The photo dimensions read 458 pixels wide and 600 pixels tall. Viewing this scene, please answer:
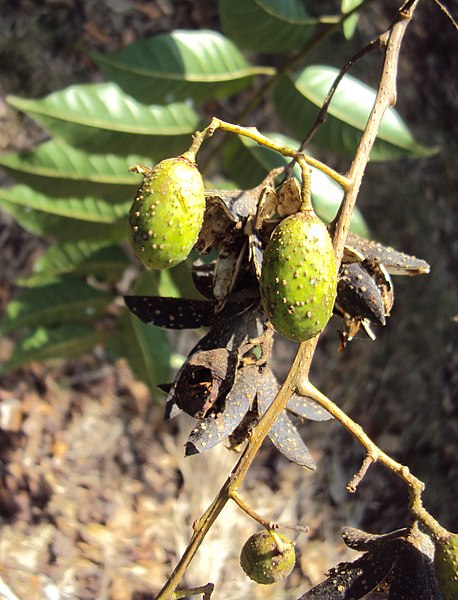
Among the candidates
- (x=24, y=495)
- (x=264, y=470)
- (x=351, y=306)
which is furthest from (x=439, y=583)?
(x=264, y=470)

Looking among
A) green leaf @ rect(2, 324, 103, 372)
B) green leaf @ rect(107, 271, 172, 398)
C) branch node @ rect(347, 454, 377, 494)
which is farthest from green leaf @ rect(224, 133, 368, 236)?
branch node @ rect(347, 454, 377, 494)

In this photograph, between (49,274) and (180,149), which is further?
(49,274)

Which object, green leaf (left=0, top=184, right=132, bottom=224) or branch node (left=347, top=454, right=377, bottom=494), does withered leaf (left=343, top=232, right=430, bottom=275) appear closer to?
branch node (left=347, top=454, right=377, bottom=494)

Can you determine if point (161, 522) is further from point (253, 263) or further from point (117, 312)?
point (253, 263)

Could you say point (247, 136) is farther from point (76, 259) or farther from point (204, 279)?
point (76, 259)

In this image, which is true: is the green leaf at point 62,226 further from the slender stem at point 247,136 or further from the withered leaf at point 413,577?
the withered leaf at point 413,577

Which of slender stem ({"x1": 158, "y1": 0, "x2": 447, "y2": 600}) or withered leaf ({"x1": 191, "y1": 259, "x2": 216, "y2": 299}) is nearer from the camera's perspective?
slender stem ({"x1": 158, "y1": 0, "x2": 447, "y2": 600})
